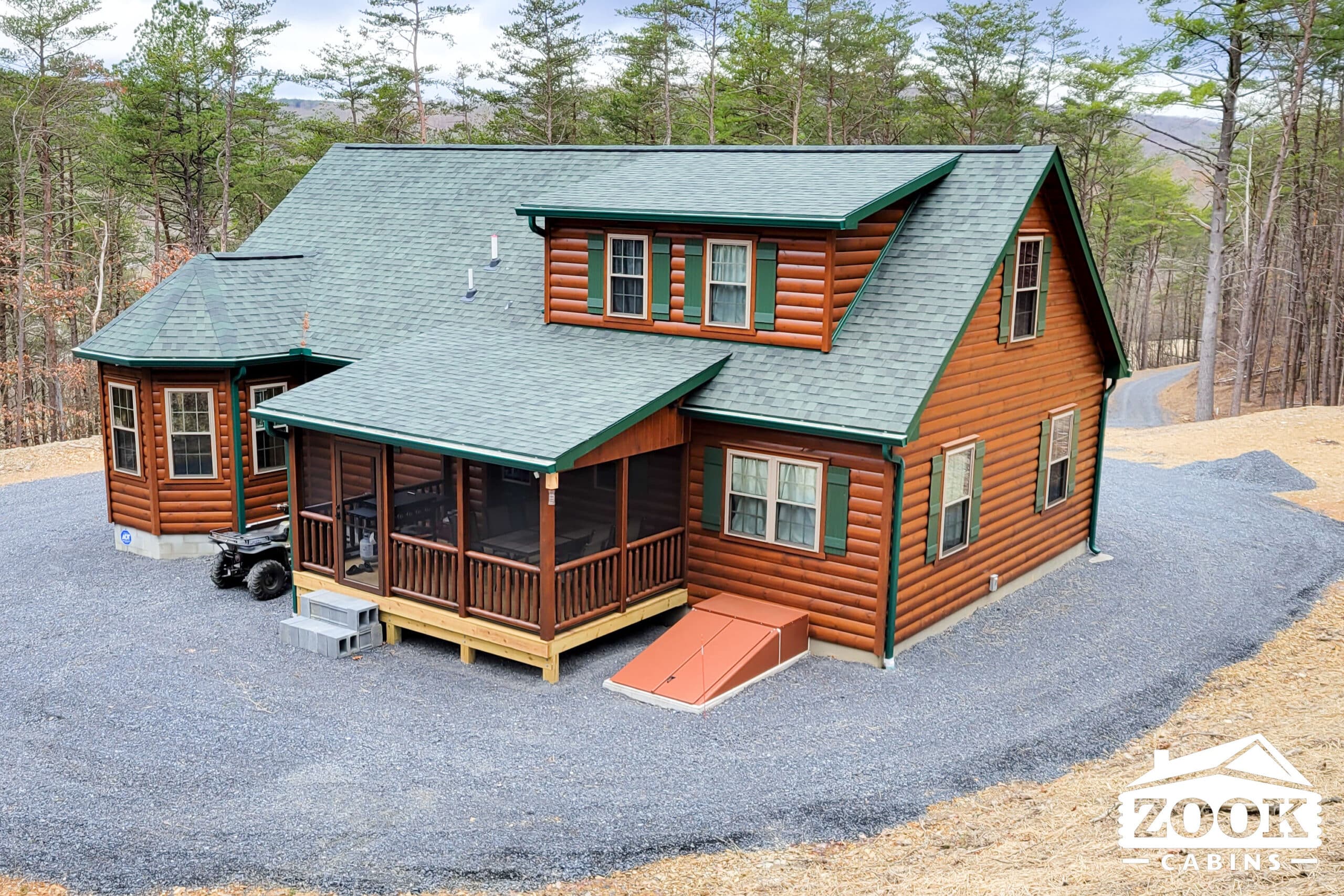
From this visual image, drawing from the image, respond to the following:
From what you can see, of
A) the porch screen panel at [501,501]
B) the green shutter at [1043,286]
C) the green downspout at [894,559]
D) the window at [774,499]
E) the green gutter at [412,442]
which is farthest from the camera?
the porch screen panel at [501,501]

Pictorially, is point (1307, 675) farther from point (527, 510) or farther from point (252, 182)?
point (252, 182)

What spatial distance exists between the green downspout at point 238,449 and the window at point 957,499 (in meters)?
10.2

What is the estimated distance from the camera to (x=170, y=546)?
651 inches

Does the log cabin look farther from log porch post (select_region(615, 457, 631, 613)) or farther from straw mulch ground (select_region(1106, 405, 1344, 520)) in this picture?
straw mulch ground (select_region(1106, 405, 1344, 520))

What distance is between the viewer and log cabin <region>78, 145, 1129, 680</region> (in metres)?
12.3

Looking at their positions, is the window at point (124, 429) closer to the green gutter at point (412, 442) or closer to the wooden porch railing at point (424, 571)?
the green gutter at point (412, 442)

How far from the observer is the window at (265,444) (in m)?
16.6

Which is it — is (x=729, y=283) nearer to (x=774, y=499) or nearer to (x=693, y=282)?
(x=693, y=282)

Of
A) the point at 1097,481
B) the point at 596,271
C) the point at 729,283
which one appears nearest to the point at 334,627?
the point at 596,271

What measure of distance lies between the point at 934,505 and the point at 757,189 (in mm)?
4575

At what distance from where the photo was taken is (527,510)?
16.0 m

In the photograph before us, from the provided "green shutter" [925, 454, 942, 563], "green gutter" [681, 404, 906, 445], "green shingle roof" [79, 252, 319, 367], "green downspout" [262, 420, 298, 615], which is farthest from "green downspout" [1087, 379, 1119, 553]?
"green shingle roof" [79, 252, 319, 367]

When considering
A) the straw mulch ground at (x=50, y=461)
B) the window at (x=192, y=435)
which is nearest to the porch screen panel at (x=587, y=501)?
the window at (x=192, y=435)

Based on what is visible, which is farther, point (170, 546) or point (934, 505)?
point (170, 546)
